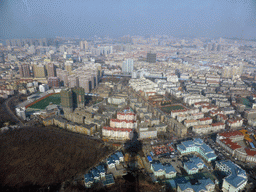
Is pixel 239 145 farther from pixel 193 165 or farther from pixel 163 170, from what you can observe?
pixel 163 170

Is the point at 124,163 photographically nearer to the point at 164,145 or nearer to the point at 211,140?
the point at 164,145

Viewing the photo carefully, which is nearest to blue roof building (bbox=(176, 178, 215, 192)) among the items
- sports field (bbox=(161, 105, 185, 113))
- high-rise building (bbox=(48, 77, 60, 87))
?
sports field (bbox=(161, 105, 185, 113))

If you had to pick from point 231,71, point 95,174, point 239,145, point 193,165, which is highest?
point 231,71

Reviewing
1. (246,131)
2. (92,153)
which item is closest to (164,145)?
(92,153)

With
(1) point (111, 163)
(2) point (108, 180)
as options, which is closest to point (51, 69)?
(1) point (111, 163)

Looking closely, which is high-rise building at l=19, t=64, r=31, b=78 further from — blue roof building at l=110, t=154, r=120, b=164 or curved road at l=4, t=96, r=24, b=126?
blue roof building at l=110, t=154, r=120, b=164

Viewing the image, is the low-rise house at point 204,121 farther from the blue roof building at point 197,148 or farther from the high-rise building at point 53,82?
the high-rise building at point 53,82
